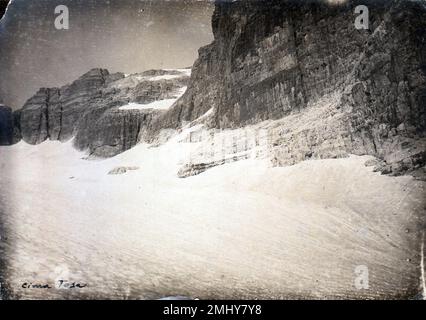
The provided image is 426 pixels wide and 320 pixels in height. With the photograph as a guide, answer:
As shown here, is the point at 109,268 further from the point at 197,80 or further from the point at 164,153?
the point at 197,80

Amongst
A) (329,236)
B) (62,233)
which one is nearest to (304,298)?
(329,236)

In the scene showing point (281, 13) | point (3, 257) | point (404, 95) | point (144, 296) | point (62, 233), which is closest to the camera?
point (144, 296)

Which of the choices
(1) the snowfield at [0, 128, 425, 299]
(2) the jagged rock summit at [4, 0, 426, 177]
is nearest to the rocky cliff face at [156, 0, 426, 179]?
(2) the jagged rock summit at [4, 0, 426, 177]

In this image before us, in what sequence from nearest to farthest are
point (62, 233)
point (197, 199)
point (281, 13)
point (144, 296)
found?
point (144, 296), point (62, 233), point (197, 199), point (281, 13)

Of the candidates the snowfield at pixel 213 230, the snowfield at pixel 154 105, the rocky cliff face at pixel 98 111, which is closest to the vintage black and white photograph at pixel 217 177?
the snowfield at pixel 213 230

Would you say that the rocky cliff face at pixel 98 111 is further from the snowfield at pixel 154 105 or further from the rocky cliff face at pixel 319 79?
the rocky cliff face at pixel 319 79

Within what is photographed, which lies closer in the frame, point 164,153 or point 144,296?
point 144,296
